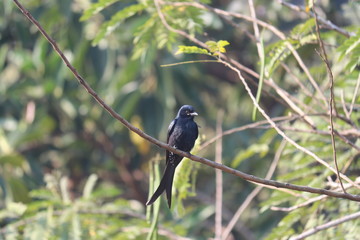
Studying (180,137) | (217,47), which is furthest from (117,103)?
(217,47)

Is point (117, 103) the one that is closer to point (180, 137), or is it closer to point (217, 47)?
point (180, 137)

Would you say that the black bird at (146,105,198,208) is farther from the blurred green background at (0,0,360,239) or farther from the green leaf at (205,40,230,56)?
the blurred green background at (0,0,360,239)

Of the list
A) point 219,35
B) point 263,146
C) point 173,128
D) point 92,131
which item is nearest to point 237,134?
point 219,35

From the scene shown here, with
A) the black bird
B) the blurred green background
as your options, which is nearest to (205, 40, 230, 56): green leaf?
the black bird

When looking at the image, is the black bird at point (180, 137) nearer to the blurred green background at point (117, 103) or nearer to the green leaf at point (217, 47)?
the green leaf at point (217, 47)

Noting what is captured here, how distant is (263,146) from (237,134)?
2.43 metres

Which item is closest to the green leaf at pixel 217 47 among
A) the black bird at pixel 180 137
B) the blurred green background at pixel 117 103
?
the black bird at pixel 180 137

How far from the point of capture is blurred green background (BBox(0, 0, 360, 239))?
6.35m

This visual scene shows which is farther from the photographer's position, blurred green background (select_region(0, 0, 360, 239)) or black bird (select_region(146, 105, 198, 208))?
blurred green background (select_region(0, 0, 360, 239))

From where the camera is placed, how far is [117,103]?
6.73 m

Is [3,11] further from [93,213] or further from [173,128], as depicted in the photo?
[173,128]

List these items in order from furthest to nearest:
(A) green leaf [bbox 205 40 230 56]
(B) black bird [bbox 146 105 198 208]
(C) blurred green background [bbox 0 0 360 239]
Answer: (C) blurred green background [bbox 0 0 360 239] → (B) black bird [bbox 146 105 198 208] → (A) green leaf [bbox 205 40 230 56]

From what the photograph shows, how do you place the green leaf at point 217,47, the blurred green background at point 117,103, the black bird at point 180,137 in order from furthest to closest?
1. the blurred green background at point 117,103
2. the black bird at point 180,137
3. the green leaf at point 217,47

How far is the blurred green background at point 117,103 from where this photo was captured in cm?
635
